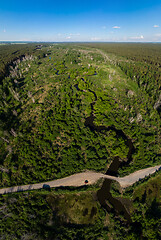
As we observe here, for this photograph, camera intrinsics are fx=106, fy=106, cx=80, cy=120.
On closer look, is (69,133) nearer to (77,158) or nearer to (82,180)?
(77,158)

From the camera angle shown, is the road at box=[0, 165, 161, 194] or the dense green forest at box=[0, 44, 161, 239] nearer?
the dense green forest at box=[0, 44, 161, 239]

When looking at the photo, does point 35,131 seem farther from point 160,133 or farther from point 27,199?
point 160,133

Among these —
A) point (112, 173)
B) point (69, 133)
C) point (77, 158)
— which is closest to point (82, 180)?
point (77, 158)

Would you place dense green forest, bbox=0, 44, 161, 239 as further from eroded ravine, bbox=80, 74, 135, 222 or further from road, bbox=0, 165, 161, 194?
road, bbox=0, 165, 161, 194

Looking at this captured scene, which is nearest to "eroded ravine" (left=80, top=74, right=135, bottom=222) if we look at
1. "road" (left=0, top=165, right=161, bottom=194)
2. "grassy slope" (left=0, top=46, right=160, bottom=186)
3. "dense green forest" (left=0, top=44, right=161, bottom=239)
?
"dense green forest" (left=0, top=44, right=161, bottom=239)

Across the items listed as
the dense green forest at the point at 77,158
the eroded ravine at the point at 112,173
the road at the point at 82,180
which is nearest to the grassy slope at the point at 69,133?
the dense green forest at the point at 77,158

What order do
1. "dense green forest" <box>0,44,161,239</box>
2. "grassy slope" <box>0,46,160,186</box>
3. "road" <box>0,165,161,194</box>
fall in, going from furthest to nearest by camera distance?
1. "grassy slope" <box>0,46,160,186</box>
2. "road" <box>0,165,161,194</box>
3. "dense green forest" <box>0,44,161,239</box>

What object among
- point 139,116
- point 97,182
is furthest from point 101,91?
point 97,182

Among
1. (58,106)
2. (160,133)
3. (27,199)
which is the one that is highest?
(58,106)
